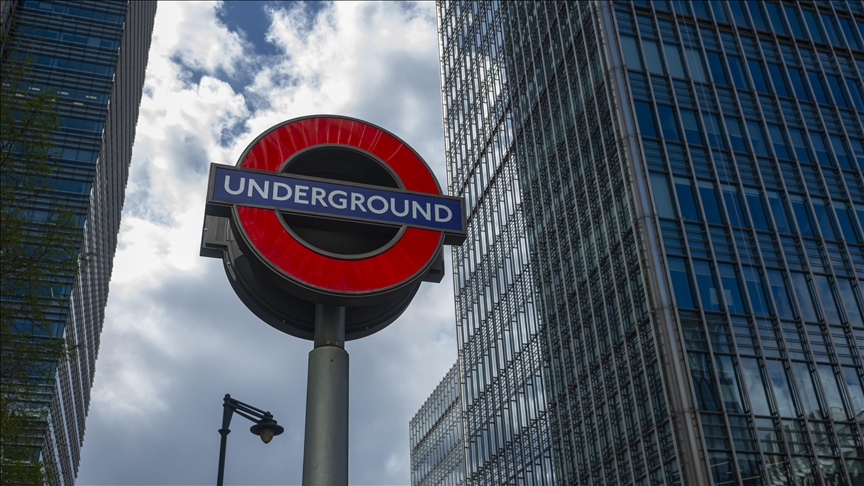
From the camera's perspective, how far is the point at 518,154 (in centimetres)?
5919

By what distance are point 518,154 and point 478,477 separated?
21.9 meters

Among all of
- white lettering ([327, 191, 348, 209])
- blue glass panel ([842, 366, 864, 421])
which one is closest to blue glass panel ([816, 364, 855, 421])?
blue glass panel ([842, 366, 864, 421])

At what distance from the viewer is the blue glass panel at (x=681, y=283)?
38781mm

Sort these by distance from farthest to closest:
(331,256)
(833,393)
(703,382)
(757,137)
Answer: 1. (757,137)
2. (833,393)
3. (703,382)
4. (331,256)

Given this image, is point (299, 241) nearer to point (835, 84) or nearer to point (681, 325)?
point (681, 325)

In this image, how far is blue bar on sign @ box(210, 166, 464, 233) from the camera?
31.9ft

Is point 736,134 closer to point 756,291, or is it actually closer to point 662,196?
point 662,196

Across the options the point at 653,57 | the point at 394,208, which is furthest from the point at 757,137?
the point at 394,208

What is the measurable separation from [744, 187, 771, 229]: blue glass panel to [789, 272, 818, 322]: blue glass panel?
2.85m

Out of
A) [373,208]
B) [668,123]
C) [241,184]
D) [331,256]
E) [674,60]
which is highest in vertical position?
[674,60]

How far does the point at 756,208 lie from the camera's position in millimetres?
42906

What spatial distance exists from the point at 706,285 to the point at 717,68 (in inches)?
574

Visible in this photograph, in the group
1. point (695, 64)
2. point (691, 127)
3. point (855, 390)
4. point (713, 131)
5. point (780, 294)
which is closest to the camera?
point (855, 390)

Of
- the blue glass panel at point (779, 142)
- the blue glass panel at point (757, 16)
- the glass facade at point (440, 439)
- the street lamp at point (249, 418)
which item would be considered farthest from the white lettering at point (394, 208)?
the glass facade at point (440, 439)
